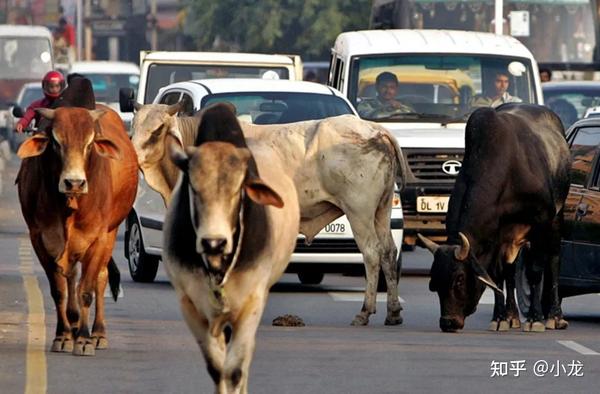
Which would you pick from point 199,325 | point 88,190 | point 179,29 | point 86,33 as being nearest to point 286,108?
point 88,190

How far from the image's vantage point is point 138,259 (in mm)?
20469

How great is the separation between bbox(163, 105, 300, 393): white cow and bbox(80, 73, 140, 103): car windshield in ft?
130

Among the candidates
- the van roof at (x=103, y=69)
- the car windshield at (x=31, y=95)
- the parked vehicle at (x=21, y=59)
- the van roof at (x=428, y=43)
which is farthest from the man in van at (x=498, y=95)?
the parked vehicle at (x=21, y=59)

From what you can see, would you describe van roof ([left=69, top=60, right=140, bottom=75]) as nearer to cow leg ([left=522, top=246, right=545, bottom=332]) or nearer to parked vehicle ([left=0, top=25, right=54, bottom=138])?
parked vehicle ([left=0, top=25, right=54, bottom=138])

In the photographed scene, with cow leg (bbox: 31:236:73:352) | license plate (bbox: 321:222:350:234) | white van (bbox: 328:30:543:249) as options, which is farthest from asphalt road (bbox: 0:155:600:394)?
white van (bbox: 328:30:543:249)

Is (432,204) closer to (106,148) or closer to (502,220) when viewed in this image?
(502,220)

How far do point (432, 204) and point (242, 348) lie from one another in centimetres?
1088

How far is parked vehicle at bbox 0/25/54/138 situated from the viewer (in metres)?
64.3

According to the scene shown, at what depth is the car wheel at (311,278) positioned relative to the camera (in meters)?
20.7

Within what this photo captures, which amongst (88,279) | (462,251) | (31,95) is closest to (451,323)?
(462,251)

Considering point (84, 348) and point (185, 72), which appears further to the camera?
point (185, 72)

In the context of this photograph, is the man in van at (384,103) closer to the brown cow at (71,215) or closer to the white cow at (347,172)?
the white cow at (347,172)

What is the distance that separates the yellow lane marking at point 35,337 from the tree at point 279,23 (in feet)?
143

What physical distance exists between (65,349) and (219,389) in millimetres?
3752
